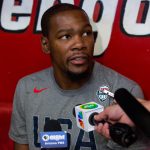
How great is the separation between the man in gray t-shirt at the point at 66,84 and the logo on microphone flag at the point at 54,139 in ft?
0.22

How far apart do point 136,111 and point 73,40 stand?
2.15 ft

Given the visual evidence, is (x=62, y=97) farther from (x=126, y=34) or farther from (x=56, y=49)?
(x=126, y=34)

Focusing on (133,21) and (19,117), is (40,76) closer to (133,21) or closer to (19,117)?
(19,117)

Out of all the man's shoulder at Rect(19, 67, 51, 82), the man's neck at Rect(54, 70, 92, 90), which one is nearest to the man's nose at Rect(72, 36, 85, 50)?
the man's neck at Rect(54, 70, 92, 90)

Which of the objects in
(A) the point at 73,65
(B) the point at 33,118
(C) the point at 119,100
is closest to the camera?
(C) the point at 119,100

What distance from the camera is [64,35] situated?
1312 millimetres

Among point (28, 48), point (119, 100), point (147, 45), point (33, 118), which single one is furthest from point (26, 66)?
point (119, 100)

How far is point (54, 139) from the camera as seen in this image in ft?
4.20

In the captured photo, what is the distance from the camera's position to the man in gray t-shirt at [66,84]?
1304 mm

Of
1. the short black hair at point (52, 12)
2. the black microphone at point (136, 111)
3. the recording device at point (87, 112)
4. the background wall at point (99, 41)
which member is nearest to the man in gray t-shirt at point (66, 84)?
the short black hair at point (52, 12)

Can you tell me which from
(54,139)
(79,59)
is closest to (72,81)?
(79,59)

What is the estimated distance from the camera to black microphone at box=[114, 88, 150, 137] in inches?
26.5

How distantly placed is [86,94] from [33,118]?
24 centimetres

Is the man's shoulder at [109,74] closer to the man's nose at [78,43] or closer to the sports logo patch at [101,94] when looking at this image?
the sports logo patch at [101,94]
